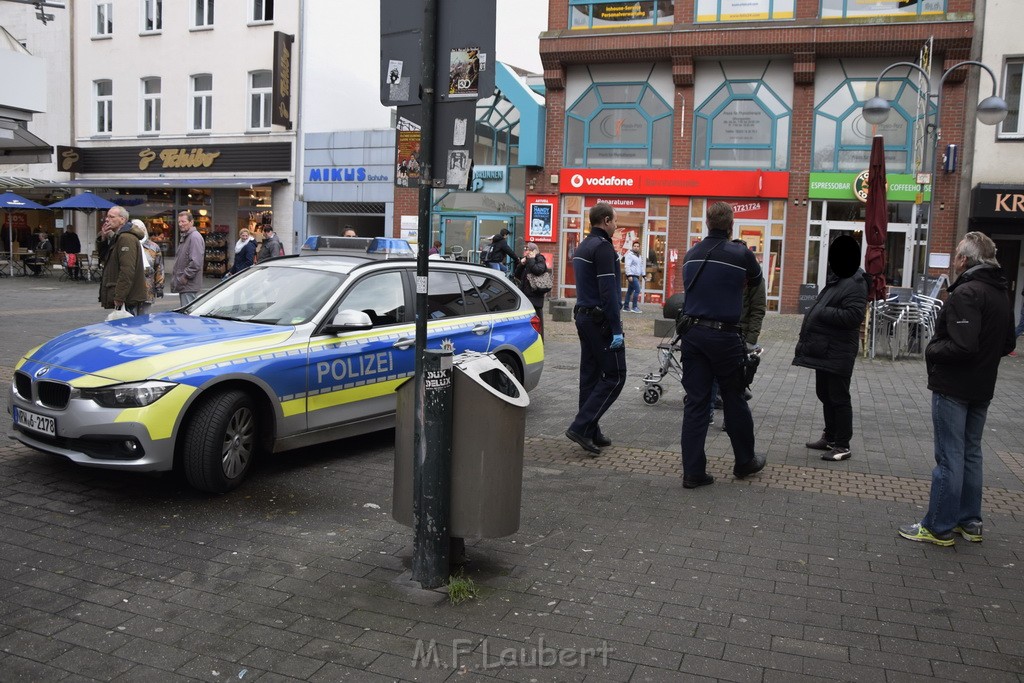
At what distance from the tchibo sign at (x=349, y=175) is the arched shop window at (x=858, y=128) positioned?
13.5m

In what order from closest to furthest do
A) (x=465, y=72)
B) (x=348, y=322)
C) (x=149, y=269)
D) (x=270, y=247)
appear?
(x=465, y=72) → (x=348, y=322) → (x=149, y=269) → (x=270, y=247)

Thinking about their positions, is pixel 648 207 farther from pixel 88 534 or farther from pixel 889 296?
pixel 88 534

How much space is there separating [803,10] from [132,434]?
22.2 m

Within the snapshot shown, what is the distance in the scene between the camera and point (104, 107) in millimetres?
33375

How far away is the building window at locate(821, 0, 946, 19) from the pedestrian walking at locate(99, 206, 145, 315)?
19.3 meters

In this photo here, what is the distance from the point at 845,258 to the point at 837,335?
643 millimetres

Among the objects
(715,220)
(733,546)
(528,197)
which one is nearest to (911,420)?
(715,220)

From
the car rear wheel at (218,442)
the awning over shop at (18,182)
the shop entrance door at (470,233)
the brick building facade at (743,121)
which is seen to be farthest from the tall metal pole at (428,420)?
the awning over shop at (18,182)

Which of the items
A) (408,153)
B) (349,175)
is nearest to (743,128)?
(349,175)

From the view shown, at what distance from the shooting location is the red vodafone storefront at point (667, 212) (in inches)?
947

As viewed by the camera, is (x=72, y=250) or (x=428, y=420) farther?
(x=72, y=250)

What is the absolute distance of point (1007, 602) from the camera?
449 centimetres

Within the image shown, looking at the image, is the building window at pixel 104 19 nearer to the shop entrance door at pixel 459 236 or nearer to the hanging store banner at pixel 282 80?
the hanging store banner at pixel 282 80

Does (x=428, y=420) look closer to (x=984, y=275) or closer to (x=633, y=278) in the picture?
(x=984, y=275)
